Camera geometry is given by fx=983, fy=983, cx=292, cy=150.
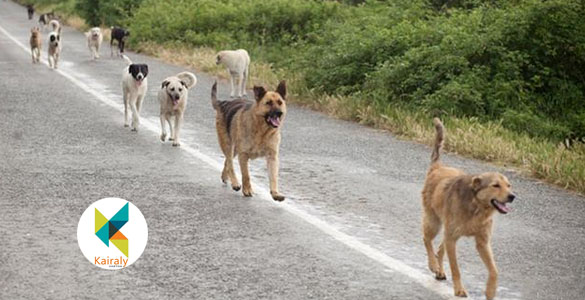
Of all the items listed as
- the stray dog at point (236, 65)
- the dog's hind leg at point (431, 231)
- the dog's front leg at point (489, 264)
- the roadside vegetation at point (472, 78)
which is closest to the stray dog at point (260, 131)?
the dog's hind leg at point (431, 231)

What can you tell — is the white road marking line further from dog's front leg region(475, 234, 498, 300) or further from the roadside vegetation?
the roadside vegetation

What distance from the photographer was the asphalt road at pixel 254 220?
656cm

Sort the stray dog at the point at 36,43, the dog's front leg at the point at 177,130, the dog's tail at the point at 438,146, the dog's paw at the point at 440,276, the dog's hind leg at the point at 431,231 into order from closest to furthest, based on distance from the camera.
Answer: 1. the dog's paw at the point at 440,276
2. the dog's hind leg at the point at 431,231
3. the dog's tail at the point at 438,146
4. the dog's front leg at the point at 177,130
5. the stray dog at the point at 36,43

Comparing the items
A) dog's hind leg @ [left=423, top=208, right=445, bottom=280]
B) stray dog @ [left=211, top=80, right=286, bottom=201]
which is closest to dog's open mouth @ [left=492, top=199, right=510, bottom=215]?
dog's hind leg @ [left=423, top=208, right=445, bottom=280]

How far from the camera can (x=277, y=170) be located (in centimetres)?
928

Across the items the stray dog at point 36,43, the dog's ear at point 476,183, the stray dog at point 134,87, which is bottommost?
the stray dog at point 36,43

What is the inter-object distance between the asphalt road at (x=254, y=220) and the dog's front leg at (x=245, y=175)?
0.10m

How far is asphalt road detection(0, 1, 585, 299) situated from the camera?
6559 mm

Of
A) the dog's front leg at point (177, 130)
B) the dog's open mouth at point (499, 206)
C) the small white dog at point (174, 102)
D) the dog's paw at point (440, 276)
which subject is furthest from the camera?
the small white dog at point (174, 102)

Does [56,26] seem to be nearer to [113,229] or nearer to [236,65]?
[236,65]

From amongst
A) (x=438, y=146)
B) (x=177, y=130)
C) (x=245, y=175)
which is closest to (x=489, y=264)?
(x=438, y=146)

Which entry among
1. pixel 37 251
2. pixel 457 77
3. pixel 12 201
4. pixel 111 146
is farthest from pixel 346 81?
pixel 37 251

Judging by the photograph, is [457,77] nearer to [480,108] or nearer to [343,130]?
[480,108]

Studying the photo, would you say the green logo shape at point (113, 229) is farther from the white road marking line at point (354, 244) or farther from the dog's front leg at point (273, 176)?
the white road marking line at point (354, 244)
